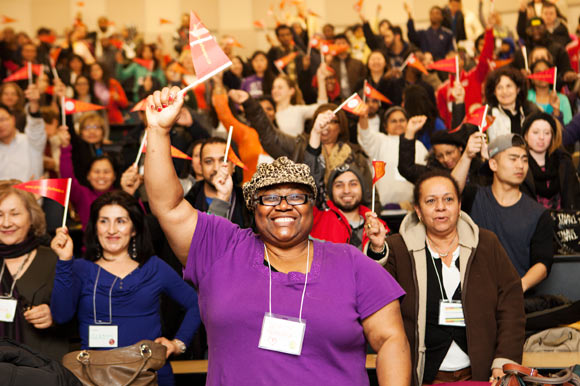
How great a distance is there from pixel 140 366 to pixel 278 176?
4.16ft

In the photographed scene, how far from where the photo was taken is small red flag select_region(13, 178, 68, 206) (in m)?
3.91

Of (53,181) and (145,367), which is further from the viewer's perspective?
(53,181)

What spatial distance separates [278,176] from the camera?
244cm

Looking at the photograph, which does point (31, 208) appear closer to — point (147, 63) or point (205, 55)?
point (205, 55)

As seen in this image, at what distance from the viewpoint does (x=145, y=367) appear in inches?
→ 129

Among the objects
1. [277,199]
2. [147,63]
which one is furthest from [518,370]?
[147,63]

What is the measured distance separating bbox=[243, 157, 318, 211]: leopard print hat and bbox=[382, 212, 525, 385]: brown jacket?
0.99m

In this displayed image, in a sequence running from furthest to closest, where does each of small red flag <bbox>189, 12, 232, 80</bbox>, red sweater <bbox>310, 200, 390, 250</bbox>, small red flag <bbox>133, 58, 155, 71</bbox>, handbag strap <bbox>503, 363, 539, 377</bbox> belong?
small red flag <bbox>133, 58, 155, 71</bbox>, red sweater <bbox>310, 200, 390, 250</bbox>, handbag strap <bbox>503, 363, 539, 377</bbox>, small red flag <bbox>189, 12, 232, 80</bbox>

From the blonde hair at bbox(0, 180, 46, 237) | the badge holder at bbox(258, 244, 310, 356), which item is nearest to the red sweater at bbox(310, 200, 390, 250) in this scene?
the blonde hair at bbox(0, 180, 46, 237)

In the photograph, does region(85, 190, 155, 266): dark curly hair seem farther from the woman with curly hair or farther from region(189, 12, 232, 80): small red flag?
the woman with curly hair

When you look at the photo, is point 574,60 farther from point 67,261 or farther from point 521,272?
point 67,261

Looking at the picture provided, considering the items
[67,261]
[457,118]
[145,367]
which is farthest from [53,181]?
[457,118]

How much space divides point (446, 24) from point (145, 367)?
7817mm

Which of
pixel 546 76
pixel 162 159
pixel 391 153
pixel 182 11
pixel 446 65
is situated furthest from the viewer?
pixel 182 11
